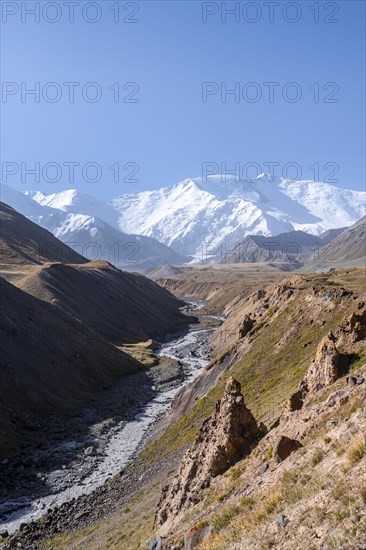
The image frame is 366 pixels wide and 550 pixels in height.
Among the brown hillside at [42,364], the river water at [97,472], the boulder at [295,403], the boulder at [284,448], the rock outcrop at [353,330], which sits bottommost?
the river water at [97,472]

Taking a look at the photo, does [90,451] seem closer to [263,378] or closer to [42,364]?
[263,378]

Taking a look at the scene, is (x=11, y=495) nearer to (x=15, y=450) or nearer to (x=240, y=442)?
(x=15, y=450)

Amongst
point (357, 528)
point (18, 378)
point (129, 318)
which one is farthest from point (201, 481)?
point (129, 318)

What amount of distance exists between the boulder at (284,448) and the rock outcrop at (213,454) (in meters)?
5.10

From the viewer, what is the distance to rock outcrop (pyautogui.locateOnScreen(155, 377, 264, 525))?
2175 centimetres

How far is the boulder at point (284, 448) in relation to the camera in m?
17.1

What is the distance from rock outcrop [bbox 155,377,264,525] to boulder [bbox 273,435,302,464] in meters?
5.10

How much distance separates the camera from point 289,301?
62156 mm

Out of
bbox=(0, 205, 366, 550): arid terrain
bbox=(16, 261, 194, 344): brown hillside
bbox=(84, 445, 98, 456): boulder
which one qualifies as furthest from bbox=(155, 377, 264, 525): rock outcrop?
bbox=(16, 261, 194, 344): brown hillside

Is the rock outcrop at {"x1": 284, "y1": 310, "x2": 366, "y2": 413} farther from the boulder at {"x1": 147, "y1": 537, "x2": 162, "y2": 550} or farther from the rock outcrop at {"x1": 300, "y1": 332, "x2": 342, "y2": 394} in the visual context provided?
the boulder at {"x1": 147, "y1": 537, "x2": 162, "y2": 550}

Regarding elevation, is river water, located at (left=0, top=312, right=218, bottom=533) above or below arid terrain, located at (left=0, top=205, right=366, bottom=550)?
below

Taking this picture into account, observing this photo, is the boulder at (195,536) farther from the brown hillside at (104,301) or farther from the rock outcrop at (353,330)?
the brown hillside at (104,301)

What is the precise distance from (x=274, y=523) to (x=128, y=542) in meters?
14.6

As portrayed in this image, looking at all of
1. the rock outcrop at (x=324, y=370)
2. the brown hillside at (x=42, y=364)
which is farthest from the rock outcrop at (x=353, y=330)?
the brown hillside at (x=42, y=364)
